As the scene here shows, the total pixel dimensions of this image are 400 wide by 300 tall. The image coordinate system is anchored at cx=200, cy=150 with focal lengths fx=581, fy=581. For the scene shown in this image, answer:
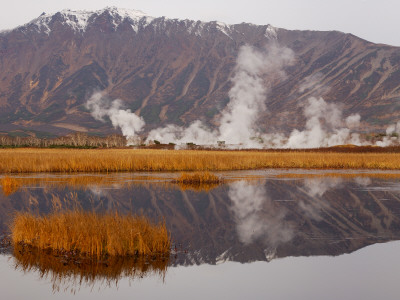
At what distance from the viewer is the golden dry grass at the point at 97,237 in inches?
535

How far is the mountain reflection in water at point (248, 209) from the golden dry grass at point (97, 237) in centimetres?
74

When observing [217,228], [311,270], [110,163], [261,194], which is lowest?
[110,163]

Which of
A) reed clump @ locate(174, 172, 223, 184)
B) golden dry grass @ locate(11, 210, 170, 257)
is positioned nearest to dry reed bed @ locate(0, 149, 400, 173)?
reed clump @ locate(174, 172, 223, 184)

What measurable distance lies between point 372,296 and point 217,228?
7369 mm

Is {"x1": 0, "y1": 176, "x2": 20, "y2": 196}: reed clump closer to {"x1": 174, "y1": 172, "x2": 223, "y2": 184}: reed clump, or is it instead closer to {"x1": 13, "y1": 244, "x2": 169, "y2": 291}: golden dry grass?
{"x1": 174, "y1": 172, "x2": 223, "y2": 184}: reed clump

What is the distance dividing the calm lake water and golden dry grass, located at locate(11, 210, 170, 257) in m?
0.60

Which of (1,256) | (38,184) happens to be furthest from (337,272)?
(38,184)

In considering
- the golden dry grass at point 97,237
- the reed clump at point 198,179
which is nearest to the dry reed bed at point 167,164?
the reed clump at point 198,179

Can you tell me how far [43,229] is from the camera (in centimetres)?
1463

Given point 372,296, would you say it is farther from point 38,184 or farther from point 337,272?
point 38,184

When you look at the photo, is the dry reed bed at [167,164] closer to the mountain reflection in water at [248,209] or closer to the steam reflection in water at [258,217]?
the mountain reflection in water at [248,209]

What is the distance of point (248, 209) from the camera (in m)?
22.1

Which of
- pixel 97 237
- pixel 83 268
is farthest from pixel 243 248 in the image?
pixel 83 268

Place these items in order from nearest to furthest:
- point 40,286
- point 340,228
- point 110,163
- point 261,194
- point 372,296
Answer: point 372,296, point 40,286, point 340,228, point 261,194, point 110,163
